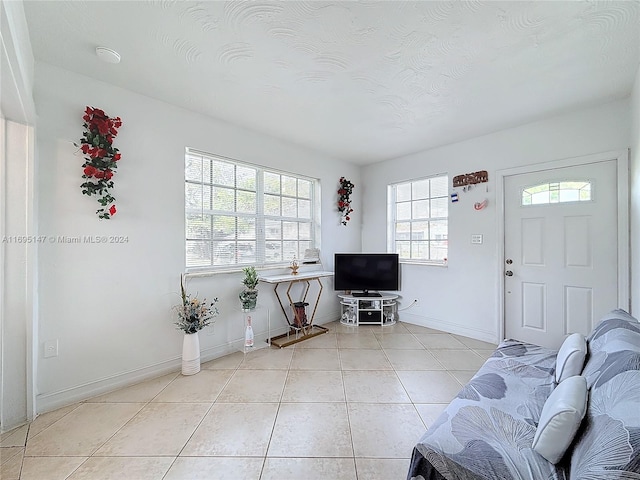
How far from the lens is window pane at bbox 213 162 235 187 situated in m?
3.03

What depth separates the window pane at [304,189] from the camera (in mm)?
3926

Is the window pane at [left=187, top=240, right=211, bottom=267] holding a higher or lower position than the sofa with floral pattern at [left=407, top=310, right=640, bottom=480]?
higher

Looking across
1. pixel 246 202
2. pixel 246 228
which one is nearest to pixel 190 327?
pixel 246 228

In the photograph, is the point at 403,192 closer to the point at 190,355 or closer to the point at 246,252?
the point at 246,252

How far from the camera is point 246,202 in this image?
130 inches

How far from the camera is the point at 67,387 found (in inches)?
81.3

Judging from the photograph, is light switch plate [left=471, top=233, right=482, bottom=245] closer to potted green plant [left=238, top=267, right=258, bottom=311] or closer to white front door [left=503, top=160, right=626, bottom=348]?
white front door [left=503, top=160, right=626, bottom=348]

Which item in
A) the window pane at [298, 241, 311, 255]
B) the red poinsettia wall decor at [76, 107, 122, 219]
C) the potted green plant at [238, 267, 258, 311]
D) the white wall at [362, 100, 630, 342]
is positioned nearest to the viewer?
the red poinsettia wall decor at [76, 107, 122, 219]

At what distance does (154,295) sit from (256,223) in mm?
1365

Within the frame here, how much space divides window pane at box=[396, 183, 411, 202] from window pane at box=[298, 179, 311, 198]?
1.46 metres

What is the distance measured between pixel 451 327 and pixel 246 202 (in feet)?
10.4

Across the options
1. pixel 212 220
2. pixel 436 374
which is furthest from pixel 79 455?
pixel 436 374

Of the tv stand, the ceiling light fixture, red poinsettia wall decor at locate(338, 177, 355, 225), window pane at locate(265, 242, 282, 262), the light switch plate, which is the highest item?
the ceiling light fixture

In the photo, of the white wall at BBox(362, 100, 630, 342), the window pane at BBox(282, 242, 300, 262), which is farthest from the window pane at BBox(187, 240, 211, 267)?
the white wall at BBox(362, 100, 630, 342)
